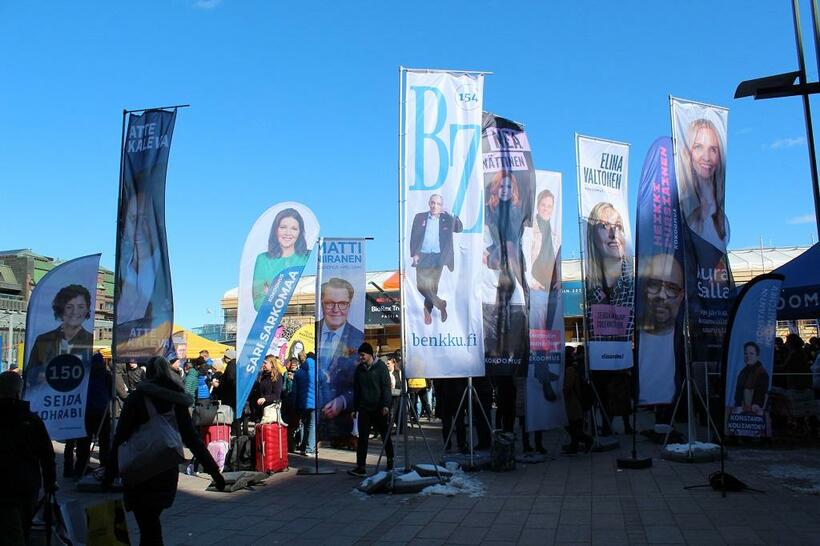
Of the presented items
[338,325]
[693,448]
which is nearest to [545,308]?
[693,448]

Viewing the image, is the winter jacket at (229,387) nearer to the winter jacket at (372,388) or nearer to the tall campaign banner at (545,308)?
the winter jacket at (372,388)

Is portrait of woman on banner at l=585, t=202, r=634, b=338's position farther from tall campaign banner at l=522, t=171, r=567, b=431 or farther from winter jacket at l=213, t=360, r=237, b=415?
winter jacket at l=213, t=360, r=237, b=415

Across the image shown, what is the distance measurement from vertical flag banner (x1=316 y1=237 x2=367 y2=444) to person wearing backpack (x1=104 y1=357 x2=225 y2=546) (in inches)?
214

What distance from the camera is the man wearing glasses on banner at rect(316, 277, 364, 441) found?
1059 cm

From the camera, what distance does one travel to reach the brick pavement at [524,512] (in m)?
6.23

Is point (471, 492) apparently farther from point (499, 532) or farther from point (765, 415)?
point (765, 415)

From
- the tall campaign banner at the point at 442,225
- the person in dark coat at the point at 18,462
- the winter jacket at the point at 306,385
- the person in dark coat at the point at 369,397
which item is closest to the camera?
the person in dark coat at the point at 18,462

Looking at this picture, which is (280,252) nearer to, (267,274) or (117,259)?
(267,274)

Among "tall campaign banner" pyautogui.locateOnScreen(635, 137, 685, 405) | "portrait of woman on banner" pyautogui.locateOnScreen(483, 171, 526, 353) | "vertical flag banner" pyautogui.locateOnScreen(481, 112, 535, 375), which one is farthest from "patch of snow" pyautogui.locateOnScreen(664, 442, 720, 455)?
"portrait of woman on banner" pyautogui.locateOnScreen(483, 171, 526, 353)

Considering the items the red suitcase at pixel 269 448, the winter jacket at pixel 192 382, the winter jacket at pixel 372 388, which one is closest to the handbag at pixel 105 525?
the winter jacket at pixel 372 388

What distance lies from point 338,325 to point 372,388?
1.62m

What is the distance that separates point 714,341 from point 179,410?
826 cm

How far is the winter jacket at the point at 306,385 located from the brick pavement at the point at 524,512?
83.1 inches

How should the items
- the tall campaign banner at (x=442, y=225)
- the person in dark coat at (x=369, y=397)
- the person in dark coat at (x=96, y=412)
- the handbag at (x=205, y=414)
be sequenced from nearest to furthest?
the tall campaign banner at (x=442, y=225) → the person in dark coat at (x=369, y=397) → the person in dark coat at (x=96, y=412) → the handbag at (x=205, y=414)
